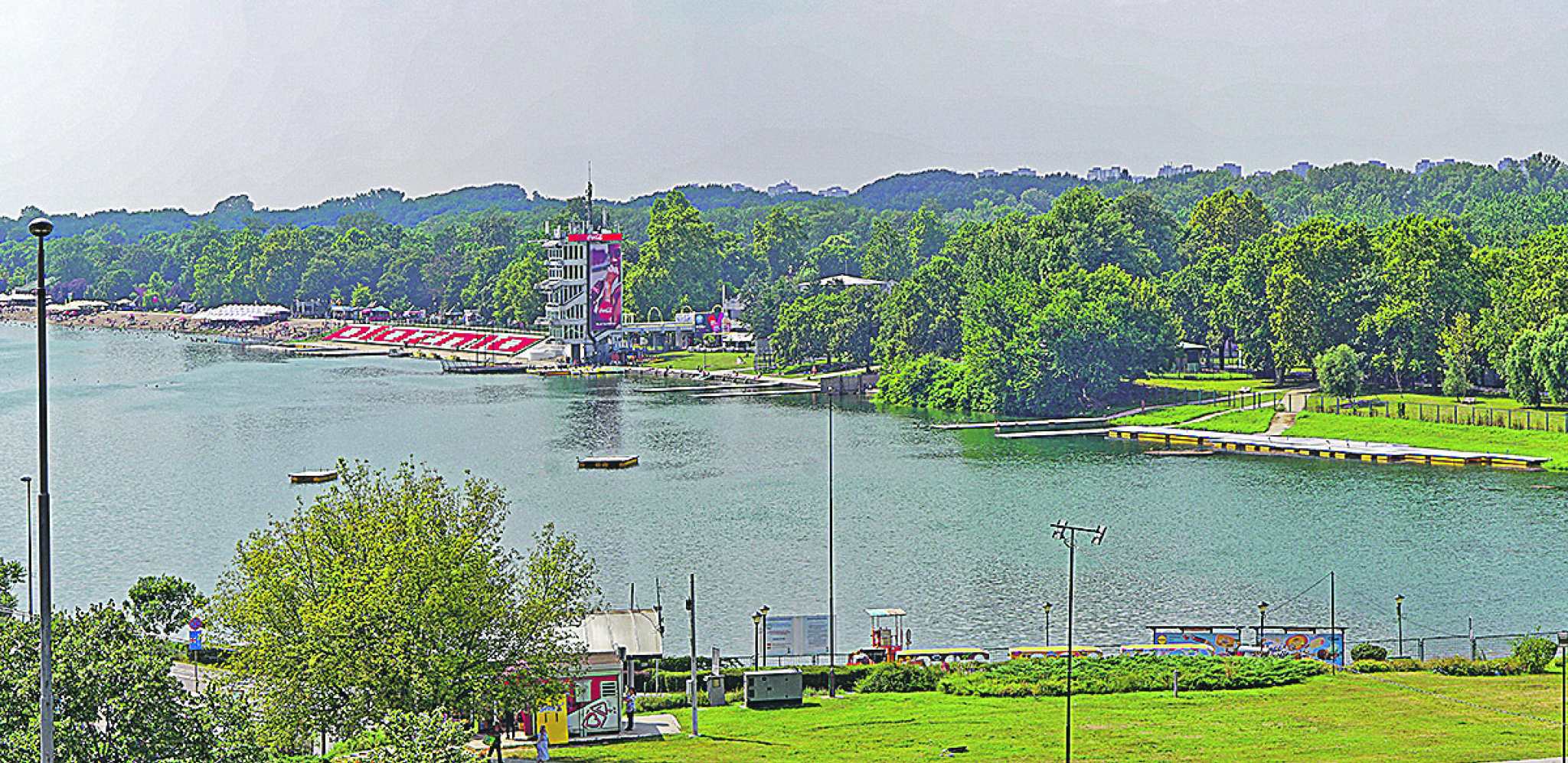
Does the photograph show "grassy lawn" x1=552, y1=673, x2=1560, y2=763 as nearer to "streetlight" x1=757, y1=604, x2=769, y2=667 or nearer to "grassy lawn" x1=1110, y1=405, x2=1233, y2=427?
"streetlight" x1=757, y1=604, x2=769, y2=667

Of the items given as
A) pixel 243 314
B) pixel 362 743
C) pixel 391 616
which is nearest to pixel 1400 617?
pixel 391 616

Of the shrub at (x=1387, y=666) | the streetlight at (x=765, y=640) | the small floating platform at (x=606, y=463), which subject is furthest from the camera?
the small floating platform at (x=606, y=463)

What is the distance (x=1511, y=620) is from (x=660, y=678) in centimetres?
2154

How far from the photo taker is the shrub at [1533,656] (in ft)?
106

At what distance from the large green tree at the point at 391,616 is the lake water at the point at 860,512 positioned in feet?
41.6

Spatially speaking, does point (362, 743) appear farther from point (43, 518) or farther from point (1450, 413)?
point (1450, 413)

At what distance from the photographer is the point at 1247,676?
31109 mm

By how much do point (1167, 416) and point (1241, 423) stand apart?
5177 mm

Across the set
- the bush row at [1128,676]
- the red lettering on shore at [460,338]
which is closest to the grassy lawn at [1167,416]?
the bush row at [1128,676]

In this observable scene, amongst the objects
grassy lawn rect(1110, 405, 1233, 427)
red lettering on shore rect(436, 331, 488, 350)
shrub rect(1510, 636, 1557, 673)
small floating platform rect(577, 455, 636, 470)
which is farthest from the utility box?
red lettering on shore rect(436, 331, 488, 350)

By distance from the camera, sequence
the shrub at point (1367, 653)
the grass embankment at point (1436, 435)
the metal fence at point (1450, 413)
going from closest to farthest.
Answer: the shrub at point (1367, 653), the grass embankment at point (1436, 435), the metal fence at point (1450, 413)

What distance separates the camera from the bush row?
3070 cm

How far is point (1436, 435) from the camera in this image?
73938 millimetres

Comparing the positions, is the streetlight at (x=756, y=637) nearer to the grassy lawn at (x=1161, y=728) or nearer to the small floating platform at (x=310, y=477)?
the grassy lawn at (x=1161, y=728)
